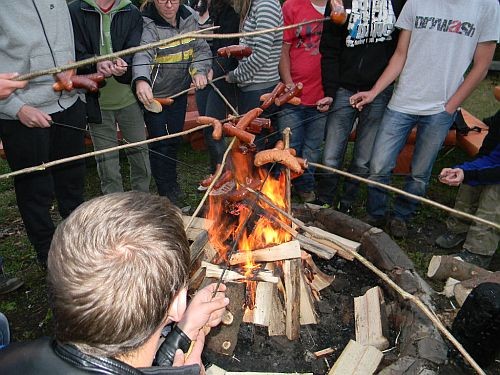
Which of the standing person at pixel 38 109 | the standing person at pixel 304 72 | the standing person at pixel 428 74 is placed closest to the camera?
the standing person at pixel 38 109

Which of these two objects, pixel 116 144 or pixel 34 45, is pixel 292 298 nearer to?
pixel 116 144

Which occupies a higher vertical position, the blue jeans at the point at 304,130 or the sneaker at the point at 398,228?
the blue jeans at the point at 304,130

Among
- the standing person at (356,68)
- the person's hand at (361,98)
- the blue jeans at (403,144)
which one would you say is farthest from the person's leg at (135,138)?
the blue jeans at (403,144)

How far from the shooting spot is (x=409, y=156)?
17.0 feet

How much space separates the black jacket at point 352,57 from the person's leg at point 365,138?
22 centimetres

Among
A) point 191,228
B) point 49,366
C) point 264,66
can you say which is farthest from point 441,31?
point 49,366

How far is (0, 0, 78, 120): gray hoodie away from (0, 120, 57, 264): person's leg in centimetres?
15

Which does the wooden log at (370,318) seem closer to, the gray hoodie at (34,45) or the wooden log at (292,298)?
the wooden log at (292,298)

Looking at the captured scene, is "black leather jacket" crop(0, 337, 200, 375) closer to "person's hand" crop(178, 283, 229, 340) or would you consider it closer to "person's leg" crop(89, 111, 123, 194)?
"person's hand" crop(178, 283, 229, 340)

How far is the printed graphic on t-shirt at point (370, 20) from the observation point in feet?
12.2

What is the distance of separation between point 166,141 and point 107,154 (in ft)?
1.98

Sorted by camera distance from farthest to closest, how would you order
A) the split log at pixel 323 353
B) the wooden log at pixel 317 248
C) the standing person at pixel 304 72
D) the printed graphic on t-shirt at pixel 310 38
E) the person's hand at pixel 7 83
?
the printed graphic on t-shirt at pixel 310 38 < the standing person at pixel 304 72 < the wooden log at pixel 317 248 < the split log at pixel 323 353 < the person's hand at pixel 7 83

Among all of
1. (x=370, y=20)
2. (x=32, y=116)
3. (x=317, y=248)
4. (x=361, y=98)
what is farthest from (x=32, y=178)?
(x=370, y=20)

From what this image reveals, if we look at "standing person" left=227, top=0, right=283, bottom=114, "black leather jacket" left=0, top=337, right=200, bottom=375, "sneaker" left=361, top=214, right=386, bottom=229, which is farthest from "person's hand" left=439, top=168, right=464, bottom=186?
"black leather jacket" left=0, top=337, right=200, bottom=375
